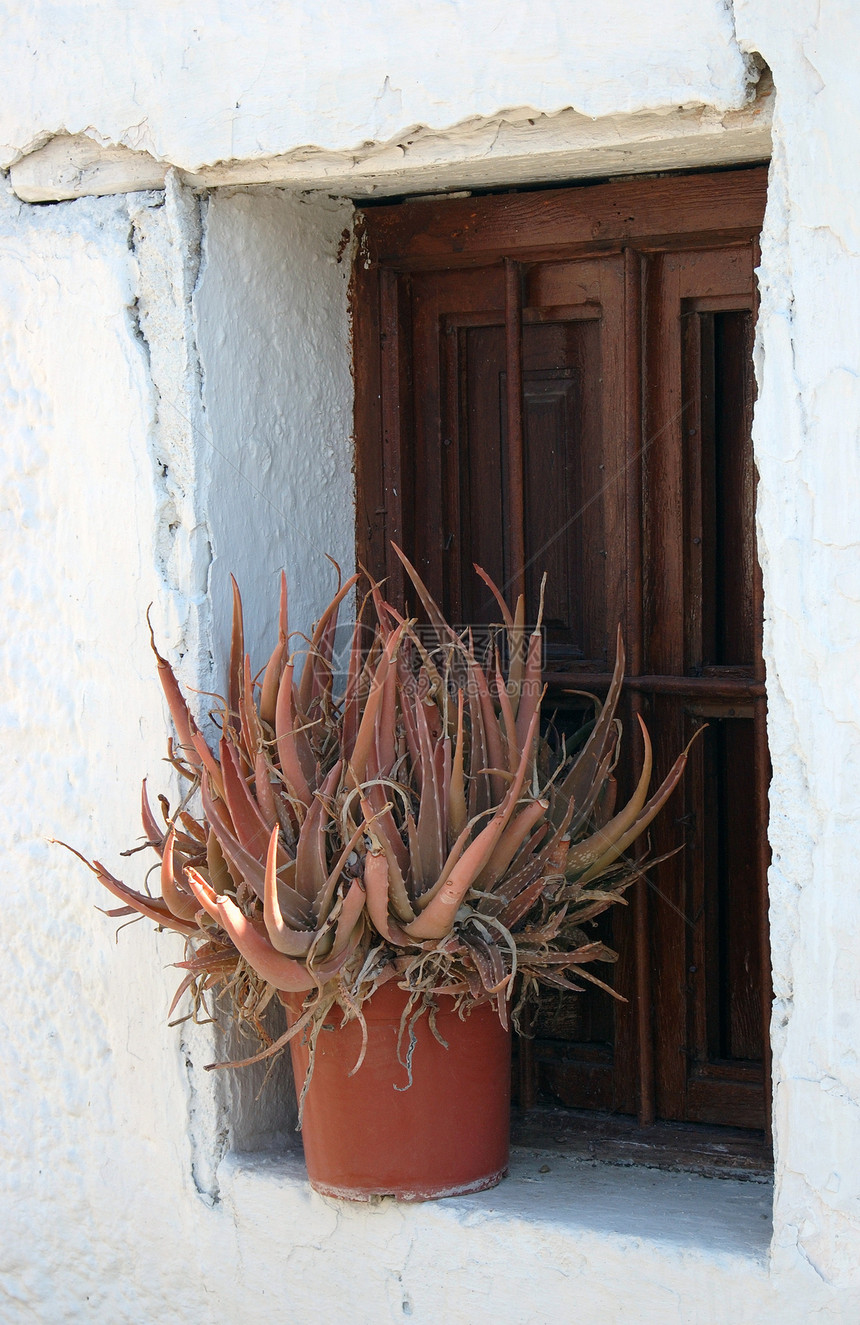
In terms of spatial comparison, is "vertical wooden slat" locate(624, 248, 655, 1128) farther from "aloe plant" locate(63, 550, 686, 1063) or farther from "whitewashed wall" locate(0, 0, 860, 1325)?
"whitewashed wall" locate(0, 0, 860, 1325)

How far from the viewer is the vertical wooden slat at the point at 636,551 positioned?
1.92 meters

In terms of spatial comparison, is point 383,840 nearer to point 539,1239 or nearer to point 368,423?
point 539,1239

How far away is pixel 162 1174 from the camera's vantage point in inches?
75.3

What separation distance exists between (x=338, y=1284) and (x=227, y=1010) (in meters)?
0.40

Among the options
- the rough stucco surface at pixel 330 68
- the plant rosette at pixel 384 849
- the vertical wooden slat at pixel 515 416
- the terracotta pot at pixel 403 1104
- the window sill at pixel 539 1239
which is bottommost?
the window sill at pixel 539 1239

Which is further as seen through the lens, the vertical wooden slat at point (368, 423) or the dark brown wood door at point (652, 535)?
the vertical wooden slat at point (368, 423)

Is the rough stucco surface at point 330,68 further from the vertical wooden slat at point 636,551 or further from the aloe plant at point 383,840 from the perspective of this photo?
the aloe plant at point 383,840

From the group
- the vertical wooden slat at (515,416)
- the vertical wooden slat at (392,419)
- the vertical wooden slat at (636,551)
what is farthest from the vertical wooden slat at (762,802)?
the vertical wooden slat at (392,419)

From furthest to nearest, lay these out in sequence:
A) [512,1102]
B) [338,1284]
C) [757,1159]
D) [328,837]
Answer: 1. [512,1102]
2. [757,1159]
3. [338,1284]
4. [328,837]

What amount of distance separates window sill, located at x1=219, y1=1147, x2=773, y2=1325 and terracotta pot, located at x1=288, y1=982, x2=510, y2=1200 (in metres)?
0.05

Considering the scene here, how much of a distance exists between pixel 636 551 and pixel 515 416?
277 millimetres

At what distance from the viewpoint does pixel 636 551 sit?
1.92 meters

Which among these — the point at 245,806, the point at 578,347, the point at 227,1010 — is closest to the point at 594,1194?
the point at 227,1010

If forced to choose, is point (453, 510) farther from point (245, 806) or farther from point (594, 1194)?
point (594, 1194)
